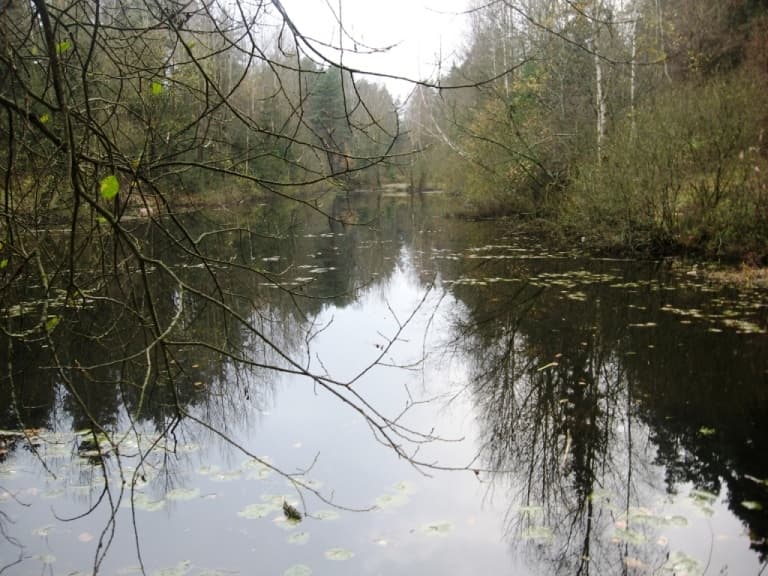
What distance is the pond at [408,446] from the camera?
3.89 meters

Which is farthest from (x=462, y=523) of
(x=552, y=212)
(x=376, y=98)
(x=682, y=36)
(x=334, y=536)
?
(x=376, y=98)

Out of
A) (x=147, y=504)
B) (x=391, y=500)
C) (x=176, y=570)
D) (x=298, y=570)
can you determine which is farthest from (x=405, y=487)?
(x=147, y=504)

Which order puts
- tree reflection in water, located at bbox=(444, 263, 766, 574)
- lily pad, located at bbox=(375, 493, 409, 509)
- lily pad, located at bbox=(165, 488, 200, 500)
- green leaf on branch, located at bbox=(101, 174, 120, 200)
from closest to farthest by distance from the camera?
1. green leaf on branch, located at bbox=(101, 174, 120, 200)
2. tree reflection in water, located at bbox=(444, 263, 766, 574)
3. lily pad, located at bbox=(375, 493, 409, 509)
4. lily pad, located at bbox=(165, 488, 200, 500)


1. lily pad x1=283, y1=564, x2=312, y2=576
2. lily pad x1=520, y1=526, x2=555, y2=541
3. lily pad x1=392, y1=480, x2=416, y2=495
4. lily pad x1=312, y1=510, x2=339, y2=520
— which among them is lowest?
lily pad x1=520, y1=526, x2=555, y2=541

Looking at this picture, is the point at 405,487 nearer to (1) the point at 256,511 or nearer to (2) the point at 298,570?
(1) the point at 256,511

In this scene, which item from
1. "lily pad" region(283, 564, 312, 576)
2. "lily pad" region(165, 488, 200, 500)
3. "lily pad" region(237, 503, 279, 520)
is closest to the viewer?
"lily pad" region(283, 564, 312, 576)

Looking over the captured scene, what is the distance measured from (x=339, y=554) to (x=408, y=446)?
1.68 meters

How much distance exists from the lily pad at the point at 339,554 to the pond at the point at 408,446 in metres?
0.03

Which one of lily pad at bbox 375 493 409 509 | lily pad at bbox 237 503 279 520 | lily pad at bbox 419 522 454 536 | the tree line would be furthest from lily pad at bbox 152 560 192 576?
the tree line

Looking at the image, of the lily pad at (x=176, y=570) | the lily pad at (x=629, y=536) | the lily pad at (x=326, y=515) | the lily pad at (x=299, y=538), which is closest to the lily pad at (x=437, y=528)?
the lily pad at (x=326, y=515)

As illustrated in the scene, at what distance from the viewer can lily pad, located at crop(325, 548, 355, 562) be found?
12.9 ft

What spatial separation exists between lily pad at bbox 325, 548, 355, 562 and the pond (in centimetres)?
3

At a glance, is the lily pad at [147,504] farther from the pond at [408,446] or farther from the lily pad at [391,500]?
the lily pad at [391,500]

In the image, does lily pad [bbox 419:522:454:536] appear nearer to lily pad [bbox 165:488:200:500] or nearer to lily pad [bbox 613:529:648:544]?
lily pad [bbox 613:529:648:544]
